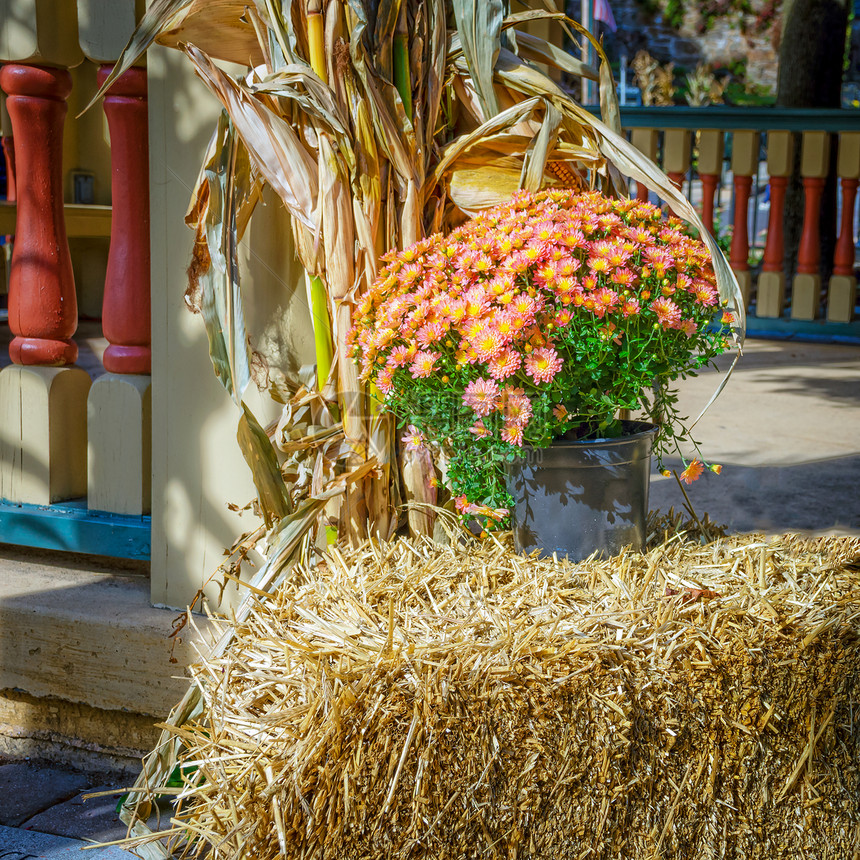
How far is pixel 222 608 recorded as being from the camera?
2.05m

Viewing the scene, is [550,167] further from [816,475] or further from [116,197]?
[816,475]

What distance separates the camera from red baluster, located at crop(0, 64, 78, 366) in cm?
227

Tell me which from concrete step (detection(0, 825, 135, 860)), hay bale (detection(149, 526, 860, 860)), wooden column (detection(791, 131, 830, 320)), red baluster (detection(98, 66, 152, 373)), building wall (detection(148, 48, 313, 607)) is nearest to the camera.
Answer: hay bale (detection(149, 526, 860, 860))

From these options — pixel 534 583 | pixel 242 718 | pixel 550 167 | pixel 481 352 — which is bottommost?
pixel 242 718

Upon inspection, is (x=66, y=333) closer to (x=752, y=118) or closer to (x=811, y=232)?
(x=752, y=118)

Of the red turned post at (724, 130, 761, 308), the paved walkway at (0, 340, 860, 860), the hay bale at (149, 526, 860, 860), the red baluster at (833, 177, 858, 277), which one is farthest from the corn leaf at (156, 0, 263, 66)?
the red baluster at (833, 177, 858, 277)

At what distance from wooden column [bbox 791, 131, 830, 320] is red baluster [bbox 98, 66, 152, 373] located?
16.3 ft

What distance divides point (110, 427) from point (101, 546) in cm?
29

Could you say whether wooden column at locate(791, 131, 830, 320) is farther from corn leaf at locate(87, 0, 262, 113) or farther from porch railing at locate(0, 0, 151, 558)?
corn leaf at locate(87, 0, 262, 113)

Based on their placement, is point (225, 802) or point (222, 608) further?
point (222, 608)

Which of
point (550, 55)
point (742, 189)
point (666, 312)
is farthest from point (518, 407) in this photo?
point (742, 189)

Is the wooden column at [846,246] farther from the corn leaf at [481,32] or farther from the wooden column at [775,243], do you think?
the corn leaf at [481,32]

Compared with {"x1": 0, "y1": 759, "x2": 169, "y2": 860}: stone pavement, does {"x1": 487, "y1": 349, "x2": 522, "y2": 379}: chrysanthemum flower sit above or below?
above

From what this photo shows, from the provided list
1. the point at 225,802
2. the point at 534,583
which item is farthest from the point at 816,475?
the point at 225,802
